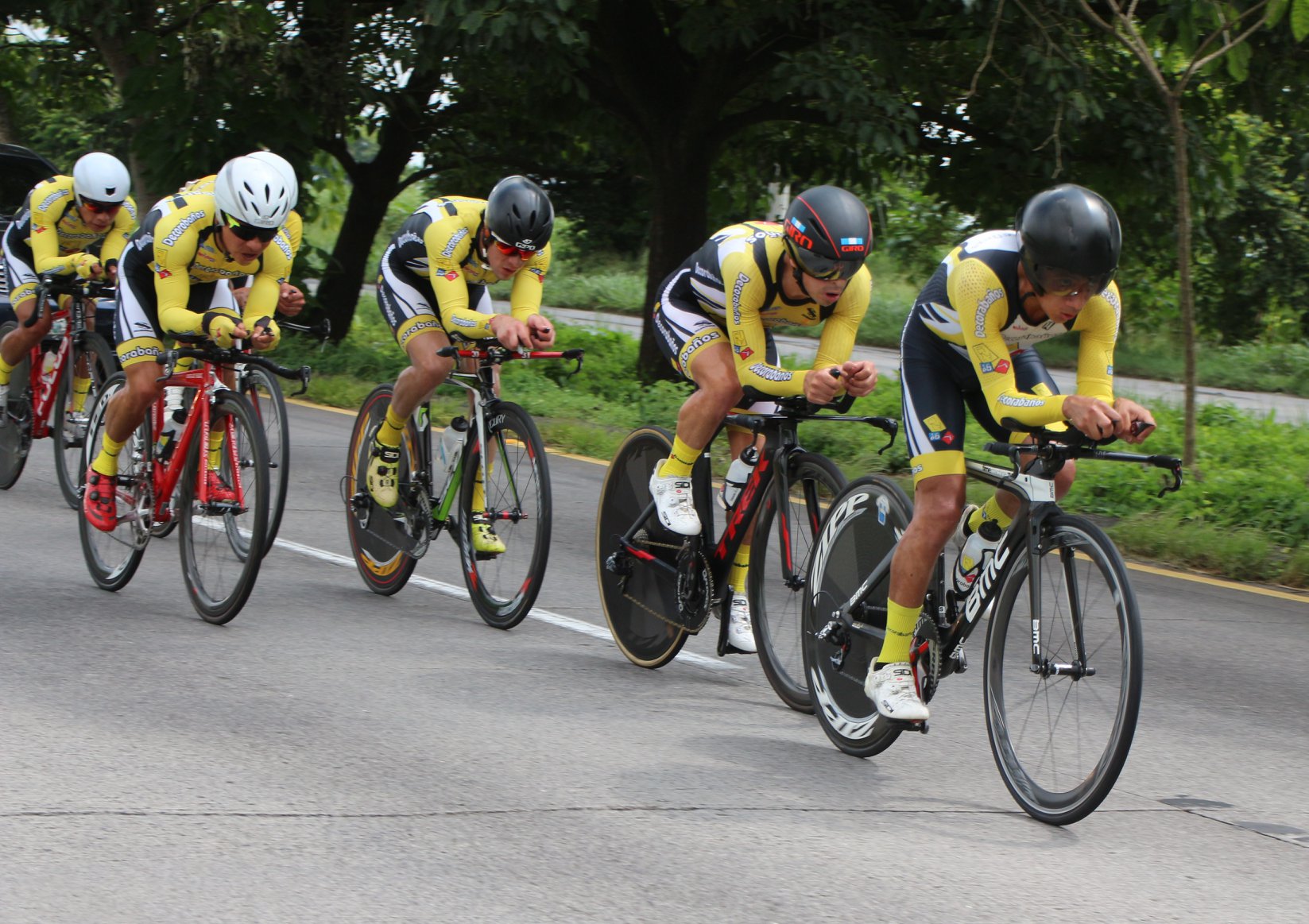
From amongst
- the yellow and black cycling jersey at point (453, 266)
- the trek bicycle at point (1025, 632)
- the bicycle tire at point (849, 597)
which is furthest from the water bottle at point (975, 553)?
the yellow and black cycling jersey at point (453, 266)

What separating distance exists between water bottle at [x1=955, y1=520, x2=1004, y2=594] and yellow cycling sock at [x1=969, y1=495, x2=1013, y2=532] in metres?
0.02

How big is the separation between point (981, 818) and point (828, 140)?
15.1 m

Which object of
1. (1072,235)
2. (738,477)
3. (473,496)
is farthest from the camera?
(473,496)

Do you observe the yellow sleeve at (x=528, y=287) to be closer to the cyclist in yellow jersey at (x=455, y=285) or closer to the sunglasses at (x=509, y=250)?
the cyclist in yellow jersey at (x=455, y=285)

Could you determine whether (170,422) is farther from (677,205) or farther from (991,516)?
(677,205)

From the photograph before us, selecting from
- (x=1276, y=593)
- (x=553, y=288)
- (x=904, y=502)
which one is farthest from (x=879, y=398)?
(x=553, y=288)

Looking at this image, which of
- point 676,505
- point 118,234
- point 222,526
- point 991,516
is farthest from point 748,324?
point 118,234

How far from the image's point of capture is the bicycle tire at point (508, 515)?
7.32m

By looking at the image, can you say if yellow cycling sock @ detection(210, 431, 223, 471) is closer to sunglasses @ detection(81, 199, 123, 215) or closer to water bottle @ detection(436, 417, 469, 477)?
water bottle @ detection(436, 417, 469, 477)

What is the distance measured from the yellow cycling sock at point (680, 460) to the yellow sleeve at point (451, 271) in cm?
118

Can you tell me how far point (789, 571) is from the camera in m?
6.16

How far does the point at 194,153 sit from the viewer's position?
1748cm

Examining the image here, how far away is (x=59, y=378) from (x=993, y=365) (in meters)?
7.06

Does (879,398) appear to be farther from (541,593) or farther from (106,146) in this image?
(106,146)
